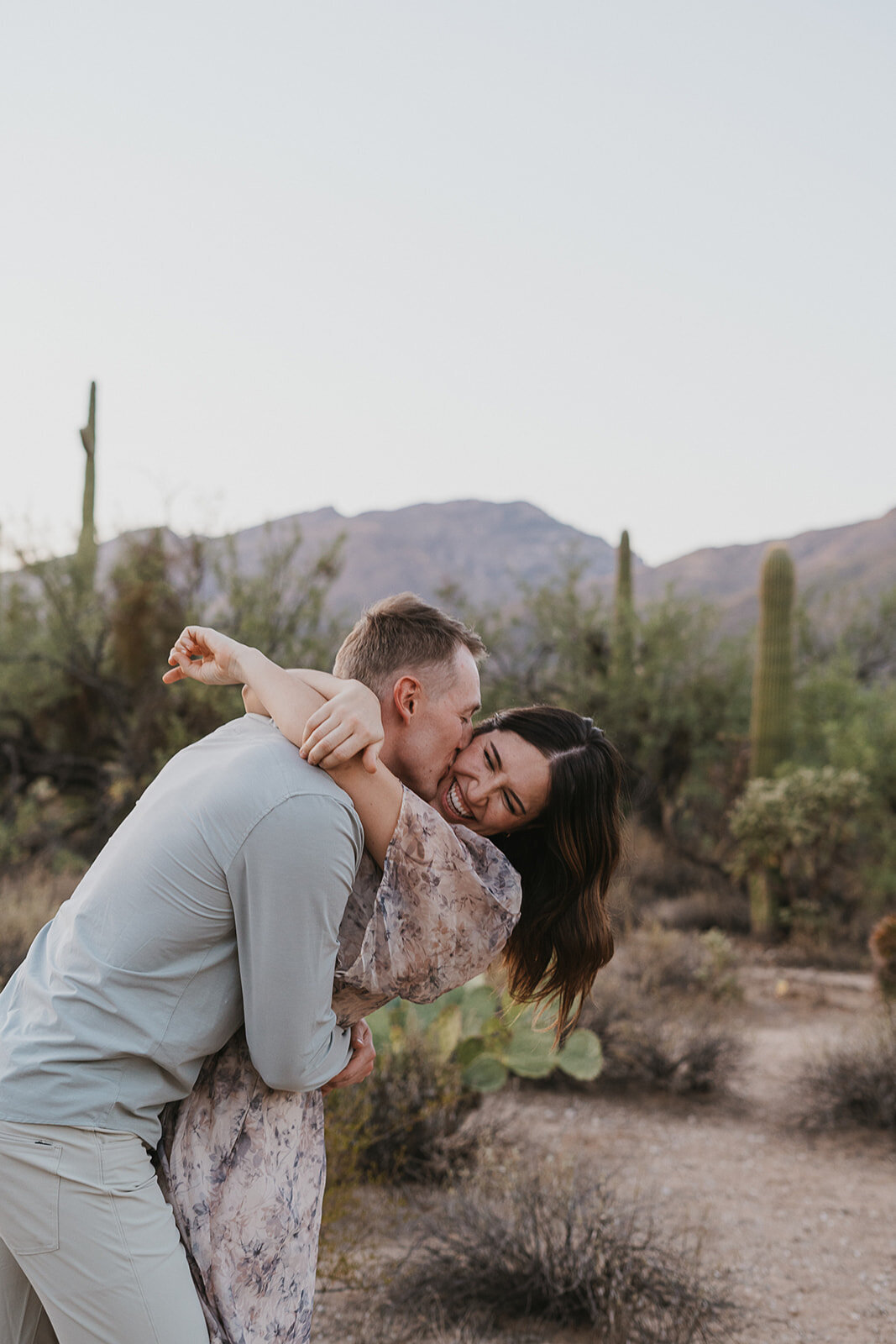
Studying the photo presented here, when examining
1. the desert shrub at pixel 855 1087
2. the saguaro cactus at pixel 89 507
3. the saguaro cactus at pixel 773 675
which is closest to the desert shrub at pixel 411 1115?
the desert shrub at pixel 855 1087

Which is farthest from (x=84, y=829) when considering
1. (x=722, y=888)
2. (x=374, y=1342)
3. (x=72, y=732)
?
(x=374, y=1342)

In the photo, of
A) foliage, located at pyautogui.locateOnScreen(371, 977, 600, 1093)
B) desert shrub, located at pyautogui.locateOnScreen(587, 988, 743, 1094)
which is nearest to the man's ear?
foliage, located at pyautogui.locateOnScreen(371, 977, 600, 1093)

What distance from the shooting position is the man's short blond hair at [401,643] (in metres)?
1.91

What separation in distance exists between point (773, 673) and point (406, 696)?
38.5ft

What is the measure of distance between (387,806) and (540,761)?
1.75 ft

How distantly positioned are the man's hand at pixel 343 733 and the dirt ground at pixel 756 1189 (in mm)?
2676

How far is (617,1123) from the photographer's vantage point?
242 inches

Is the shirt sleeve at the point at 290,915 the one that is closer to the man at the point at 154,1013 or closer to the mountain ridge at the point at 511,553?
the man at the point at 154,1013

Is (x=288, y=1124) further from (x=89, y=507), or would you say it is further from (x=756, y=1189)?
(x=89, y=507)

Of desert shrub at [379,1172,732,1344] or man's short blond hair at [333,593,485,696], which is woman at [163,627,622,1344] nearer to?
man's short blond hair at [333,593,485,696]

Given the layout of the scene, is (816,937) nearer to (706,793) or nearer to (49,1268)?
(706,793)

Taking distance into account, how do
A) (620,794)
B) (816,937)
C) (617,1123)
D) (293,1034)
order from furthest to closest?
(816,937)
(617,1123)
(620,794)
(293,1034)

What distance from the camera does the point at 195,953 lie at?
1.53m

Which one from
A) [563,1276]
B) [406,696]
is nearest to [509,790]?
[406,696]
